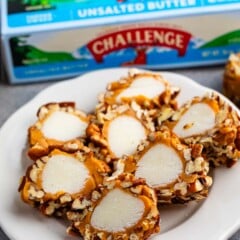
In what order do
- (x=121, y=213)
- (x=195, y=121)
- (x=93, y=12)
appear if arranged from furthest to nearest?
(x=93, y=12), (x=195, y=121), (x=121, y=213)

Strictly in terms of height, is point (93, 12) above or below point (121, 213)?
above

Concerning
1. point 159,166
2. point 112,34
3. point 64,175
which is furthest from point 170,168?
point 112,34

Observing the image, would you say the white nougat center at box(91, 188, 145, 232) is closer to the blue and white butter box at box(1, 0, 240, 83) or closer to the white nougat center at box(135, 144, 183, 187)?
the white nougat center at box(135, 144, 183, 187)

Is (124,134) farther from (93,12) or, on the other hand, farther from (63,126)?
(93,12)

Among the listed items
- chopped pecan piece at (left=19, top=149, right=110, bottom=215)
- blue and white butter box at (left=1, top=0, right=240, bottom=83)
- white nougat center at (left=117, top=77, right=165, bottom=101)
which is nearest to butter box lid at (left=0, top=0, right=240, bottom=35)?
blue and white butter box at (left=1, top=0, right=240, bottom=83)

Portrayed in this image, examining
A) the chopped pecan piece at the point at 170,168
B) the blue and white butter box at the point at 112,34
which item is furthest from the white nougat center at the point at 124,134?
the blue and white butter box at the point at 112,34

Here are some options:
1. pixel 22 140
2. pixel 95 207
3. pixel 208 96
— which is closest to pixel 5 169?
pixel 22 140
